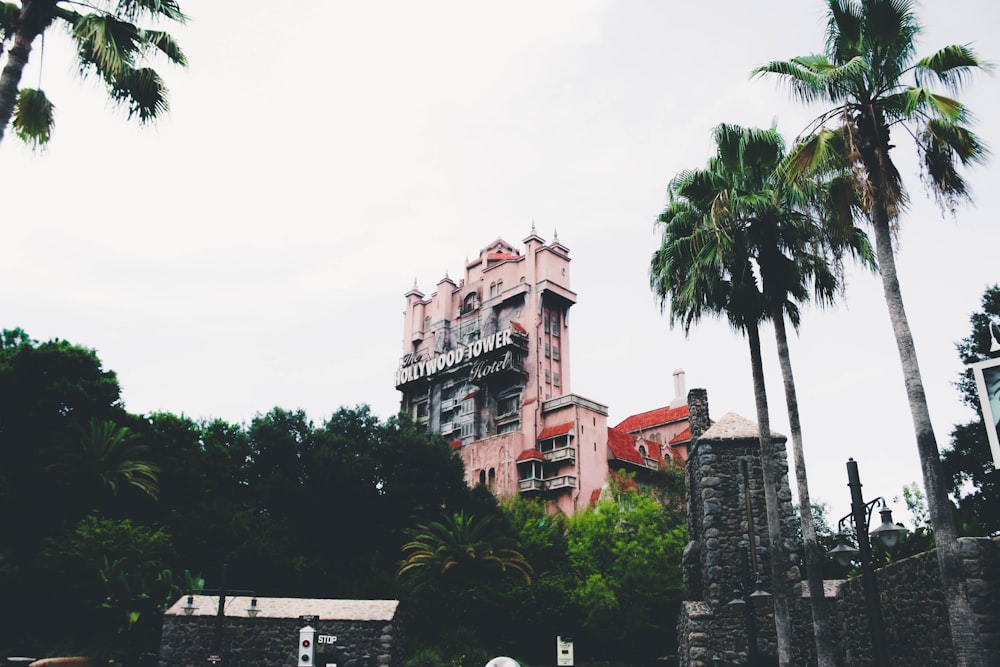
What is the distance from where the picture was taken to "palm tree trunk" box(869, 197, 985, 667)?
9.31 m

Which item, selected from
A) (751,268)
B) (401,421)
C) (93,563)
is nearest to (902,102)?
(751,268)

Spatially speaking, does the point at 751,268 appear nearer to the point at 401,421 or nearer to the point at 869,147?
the point at 869,147

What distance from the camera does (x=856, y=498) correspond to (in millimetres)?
11211

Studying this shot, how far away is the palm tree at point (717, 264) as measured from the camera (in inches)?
660

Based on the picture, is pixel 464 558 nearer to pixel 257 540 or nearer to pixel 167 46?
pixel 257 540

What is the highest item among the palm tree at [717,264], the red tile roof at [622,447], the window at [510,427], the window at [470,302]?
the window at [470,302]

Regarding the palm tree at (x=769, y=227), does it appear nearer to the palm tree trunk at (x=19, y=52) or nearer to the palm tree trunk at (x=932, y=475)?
the palm tree trunk at (x=932, y=475)

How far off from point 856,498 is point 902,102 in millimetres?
6678

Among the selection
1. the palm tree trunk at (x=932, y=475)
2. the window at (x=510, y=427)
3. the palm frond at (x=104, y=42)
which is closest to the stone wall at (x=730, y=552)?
the palm tree trunk at (x=932, y=475)

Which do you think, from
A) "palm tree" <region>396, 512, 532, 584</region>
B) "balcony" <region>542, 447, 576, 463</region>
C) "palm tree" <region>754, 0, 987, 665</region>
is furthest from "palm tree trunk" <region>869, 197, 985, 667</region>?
"balcony" <region>542, 447, 576, 463</region>

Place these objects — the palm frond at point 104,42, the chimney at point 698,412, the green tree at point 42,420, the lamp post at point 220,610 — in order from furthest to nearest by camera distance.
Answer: the green tree at point 42,420 → the chimney at point 698,412 → the lamp post at point 220,610 → the palm frond at point 104,42

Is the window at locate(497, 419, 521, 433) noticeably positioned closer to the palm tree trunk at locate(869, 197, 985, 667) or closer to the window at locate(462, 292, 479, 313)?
the window at locate(462, 292, 479, 313)

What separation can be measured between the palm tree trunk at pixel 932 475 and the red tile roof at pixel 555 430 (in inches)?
1645

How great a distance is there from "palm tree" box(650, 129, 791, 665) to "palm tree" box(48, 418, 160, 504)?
77.0 feet
